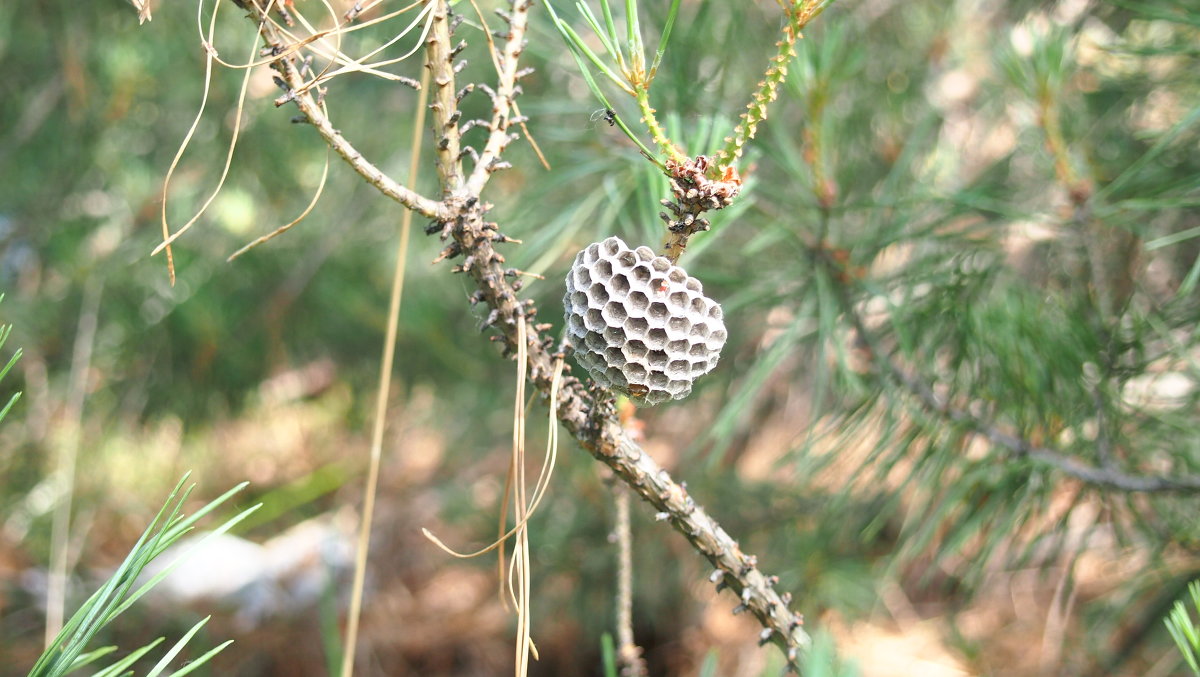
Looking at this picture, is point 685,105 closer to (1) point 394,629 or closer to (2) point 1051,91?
(2) point 1051,91

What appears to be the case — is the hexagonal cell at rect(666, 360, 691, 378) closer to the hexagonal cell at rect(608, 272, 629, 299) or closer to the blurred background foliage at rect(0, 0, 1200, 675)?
the hexagonal cell at rect(608, 272, 629, 299)

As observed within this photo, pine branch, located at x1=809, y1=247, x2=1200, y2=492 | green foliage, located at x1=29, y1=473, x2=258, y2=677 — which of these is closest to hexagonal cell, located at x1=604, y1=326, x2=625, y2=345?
green foliage, located at x1=29, y1=473, x2=258, y2=677

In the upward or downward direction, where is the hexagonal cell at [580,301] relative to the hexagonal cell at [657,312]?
upward

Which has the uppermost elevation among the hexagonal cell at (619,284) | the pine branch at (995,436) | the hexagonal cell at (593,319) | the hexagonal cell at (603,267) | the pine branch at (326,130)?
the pine branch at (995,436)

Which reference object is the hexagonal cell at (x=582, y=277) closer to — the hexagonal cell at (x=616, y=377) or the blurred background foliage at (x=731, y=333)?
the hexagonal cell at (x=616, y=377)

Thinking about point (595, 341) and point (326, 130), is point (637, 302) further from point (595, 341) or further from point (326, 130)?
point (326, 130)

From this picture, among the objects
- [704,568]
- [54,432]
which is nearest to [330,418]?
[54,432]

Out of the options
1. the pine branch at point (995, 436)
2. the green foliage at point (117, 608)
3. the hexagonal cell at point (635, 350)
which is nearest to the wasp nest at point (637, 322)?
the hexagonal cell at point (635, 350)

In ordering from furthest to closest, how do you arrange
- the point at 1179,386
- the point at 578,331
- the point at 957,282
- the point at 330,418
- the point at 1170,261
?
1. the point at 330,418
2. the point at 1179,386
3. the point at 1170,261
4. the point at 957,282
5. the point at 578,331
